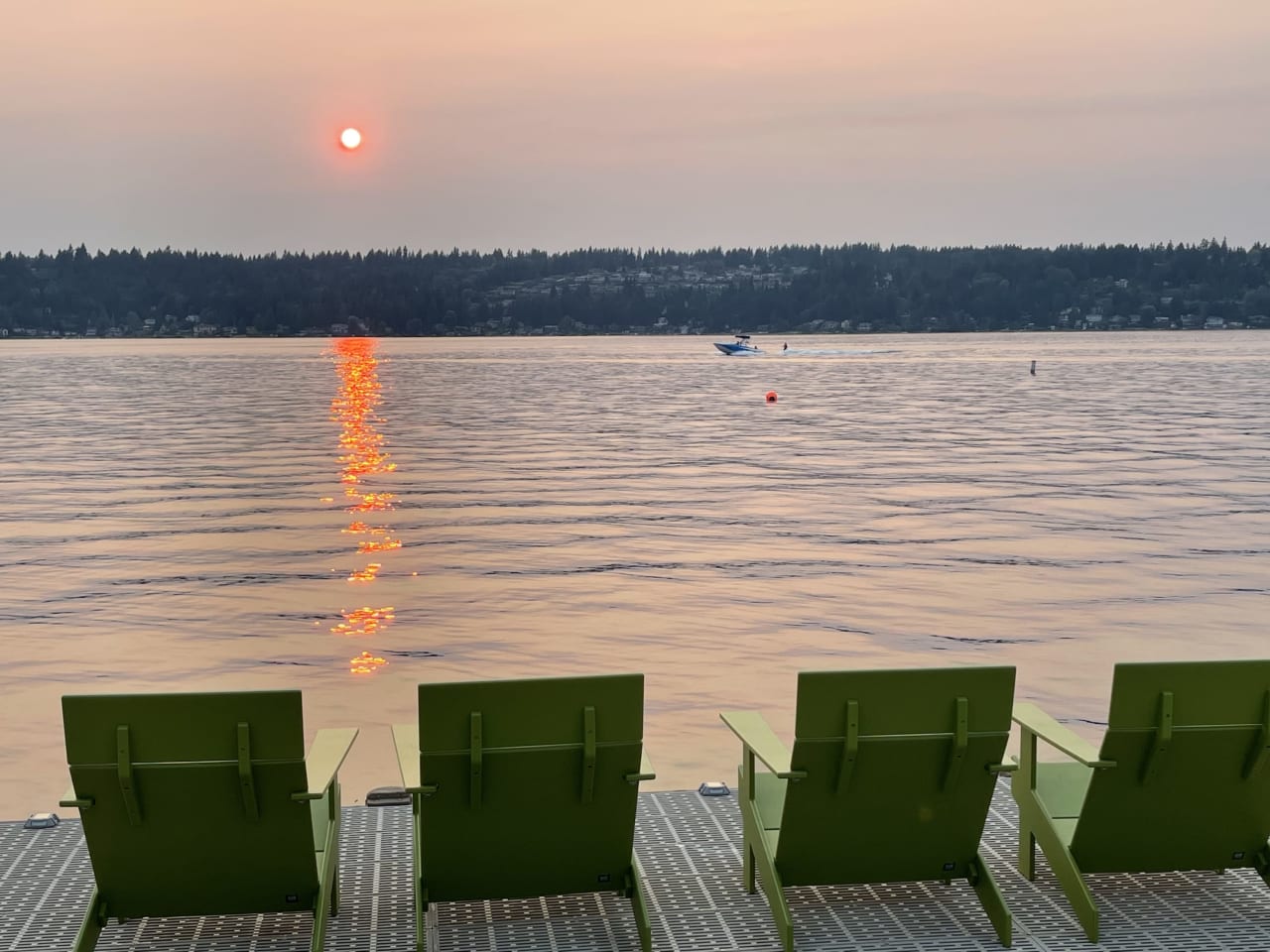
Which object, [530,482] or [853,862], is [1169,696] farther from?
[530,482]

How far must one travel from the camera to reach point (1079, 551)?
20.7 metres

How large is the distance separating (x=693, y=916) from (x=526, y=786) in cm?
96

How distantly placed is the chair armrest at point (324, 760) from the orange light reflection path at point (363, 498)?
777cm

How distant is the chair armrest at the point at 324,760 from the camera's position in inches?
204

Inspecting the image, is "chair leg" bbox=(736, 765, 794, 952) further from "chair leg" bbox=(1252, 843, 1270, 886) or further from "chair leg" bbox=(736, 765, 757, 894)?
"chair leg" bbox=(1252, 843, 1270, 886)

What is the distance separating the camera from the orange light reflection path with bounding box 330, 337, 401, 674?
1576 cm

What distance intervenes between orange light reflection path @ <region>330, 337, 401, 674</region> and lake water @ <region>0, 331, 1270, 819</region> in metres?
0.09

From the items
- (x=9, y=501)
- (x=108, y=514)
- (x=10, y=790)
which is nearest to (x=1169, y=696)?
(x=10, y=790)

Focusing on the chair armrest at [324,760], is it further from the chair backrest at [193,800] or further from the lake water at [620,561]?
the lake water at [620,561]

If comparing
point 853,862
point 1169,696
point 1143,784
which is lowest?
point 853,862

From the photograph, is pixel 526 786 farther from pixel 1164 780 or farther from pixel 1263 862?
pixel 1263 862

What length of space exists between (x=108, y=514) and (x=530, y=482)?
8700 millimetres

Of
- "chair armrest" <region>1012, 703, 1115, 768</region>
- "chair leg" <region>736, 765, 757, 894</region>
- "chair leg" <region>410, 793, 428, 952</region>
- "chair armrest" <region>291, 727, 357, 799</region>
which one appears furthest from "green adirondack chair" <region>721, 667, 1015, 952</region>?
"chair armrest" <region>291, 727, 357, 799</region>

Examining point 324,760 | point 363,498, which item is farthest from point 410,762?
point 363,498
